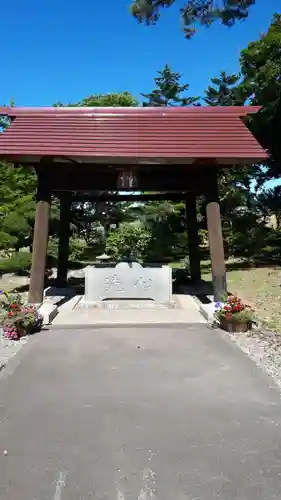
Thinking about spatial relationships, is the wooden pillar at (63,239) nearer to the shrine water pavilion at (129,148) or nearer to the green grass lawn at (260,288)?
the shrine water pavilion at (129,148)

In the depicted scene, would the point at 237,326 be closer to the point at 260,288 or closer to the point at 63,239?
the point at 260,288

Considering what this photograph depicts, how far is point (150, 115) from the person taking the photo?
9.74 meters

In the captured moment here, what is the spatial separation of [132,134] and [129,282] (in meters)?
3.46

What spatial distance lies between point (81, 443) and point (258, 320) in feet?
19.4

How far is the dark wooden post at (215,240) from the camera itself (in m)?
9.44

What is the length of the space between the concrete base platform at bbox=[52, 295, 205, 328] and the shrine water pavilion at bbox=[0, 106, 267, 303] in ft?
2.58

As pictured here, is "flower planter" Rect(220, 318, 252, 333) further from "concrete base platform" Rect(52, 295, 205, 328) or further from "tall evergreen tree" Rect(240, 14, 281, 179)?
"tall evergreen tree" Rect(240, 14, 281, 179)

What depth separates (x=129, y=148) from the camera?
9.09m

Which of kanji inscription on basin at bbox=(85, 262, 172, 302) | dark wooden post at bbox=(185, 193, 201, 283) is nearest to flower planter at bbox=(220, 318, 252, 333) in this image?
kanji inscription on basin at bbox=(85, 262, 172, 302)

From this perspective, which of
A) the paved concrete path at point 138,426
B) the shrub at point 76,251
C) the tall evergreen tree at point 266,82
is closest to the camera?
the paved concrete path at point 138,426

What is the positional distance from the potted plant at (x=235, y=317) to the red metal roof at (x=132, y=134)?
309cm

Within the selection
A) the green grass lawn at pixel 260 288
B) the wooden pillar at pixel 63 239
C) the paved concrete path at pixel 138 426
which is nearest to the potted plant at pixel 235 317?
the green grass lawn at pixel 260 288

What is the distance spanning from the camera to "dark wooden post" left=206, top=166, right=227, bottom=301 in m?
9.44

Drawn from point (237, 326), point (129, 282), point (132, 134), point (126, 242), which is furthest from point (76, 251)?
point (237, 326)
